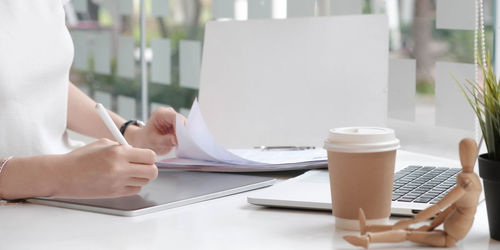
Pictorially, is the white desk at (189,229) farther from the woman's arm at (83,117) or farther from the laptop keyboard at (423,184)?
the woman's arm at (83,117)

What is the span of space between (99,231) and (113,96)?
9.17 ft

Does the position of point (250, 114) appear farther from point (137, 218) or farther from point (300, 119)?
point (137, 218)

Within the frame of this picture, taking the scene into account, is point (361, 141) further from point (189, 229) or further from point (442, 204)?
point (189, 229)

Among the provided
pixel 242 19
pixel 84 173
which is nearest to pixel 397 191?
pixel 84 173

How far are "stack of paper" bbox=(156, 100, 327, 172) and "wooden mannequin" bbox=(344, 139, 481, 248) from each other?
1.23 ft

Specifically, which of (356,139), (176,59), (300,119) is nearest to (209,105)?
(300,119)

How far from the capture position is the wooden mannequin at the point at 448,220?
2.03 feet

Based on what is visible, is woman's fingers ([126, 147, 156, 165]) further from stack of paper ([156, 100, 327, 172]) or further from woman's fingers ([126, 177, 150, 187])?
stack of paper ([156, 100, 327, 172])

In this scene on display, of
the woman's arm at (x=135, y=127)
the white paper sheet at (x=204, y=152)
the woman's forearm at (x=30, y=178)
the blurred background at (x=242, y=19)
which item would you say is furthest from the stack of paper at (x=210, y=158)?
the blurred background at (x=242, y=19)

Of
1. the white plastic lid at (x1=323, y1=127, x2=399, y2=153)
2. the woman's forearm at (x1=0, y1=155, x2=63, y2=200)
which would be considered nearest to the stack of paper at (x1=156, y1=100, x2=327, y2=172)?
the woman's forearm at (x1=0, y1=155, x2=63, y2=200)

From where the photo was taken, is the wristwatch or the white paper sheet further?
the wristwatch

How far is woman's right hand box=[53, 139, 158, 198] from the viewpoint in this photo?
0.83m

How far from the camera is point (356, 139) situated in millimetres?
675

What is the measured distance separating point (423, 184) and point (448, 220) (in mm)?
244
